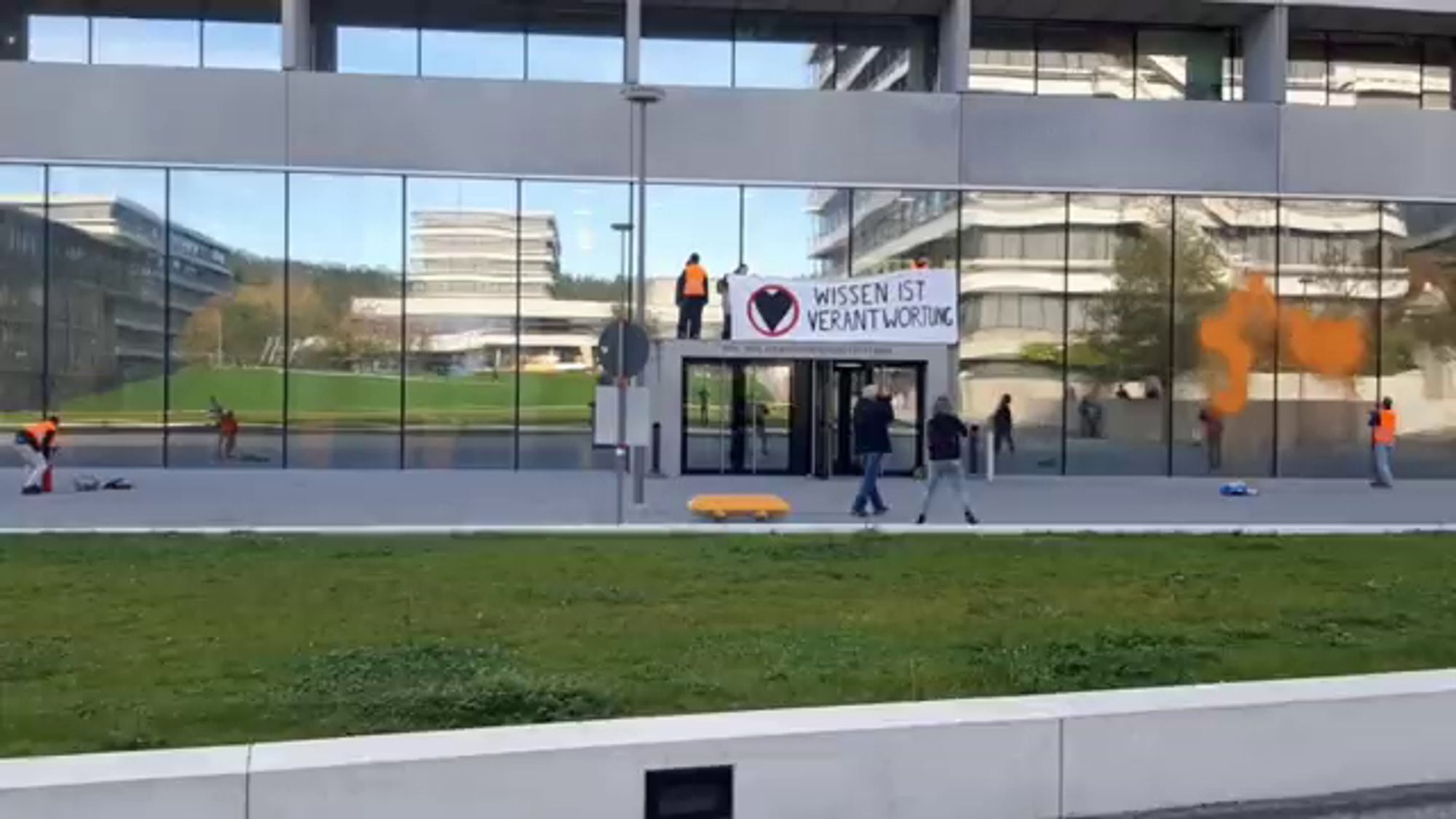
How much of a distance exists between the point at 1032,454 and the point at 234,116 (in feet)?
51.1

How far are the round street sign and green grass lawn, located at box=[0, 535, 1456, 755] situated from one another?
366cm

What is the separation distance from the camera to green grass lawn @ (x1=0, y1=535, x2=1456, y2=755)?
24.1ft

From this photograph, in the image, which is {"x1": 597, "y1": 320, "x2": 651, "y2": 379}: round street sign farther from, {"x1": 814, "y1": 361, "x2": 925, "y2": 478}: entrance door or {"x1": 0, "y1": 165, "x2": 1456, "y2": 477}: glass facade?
{"x1": 0, "y1": 165, "x2": 1456, "y2": 477}: glass facade

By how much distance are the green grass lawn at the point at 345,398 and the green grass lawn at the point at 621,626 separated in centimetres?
1224

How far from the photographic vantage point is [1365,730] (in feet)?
21.9

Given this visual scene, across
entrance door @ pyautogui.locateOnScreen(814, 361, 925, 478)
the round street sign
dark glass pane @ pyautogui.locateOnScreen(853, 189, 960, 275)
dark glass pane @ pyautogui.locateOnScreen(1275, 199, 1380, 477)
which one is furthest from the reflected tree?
the round street sign

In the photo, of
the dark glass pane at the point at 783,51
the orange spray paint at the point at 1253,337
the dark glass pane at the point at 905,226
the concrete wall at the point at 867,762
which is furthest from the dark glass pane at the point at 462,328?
the concrete wall at the point at 867,762

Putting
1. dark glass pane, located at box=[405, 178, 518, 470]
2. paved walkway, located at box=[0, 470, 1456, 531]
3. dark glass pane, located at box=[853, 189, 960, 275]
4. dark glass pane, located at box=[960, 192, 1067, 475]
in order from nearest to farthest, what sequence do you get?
paved walkway, located at box=[0, 470, 1456, 531], dark glass pane, located at box=[405, 178, 518, 470], dark glass pane, located at box=[853, 189, 960, 275], dark glass pane, located at box=[960, 192, 1067, 475]

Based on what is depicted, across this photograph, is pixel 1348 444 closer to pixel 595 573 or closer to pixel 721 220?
pixel 721 220

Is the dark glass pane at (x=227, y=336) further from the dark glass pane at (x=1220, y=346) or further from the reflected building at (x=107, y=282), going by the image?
the dark glass pane at (x=1220, y=346)

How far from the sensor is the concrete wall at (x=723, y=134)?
85.1 ft

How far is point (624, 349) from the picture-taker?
59.8 ft

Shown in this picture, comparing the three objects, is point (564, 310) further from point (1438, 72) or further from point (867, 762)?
point (867, 762)

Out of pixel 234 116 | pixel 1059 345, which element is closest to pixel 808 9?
pixel 1059 345
